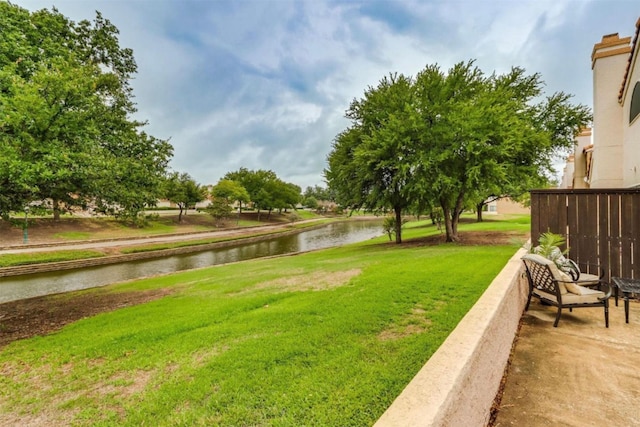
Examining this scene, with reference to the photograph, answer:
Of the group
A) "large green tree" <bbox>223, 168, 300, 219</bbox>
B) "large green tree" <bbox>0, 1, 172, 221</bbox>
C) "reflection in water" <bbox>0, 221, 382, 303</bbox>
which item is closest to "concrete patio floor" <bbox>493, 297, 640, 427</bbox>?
"large green tree" <bbox>0, 1, 172, 221</bbox>

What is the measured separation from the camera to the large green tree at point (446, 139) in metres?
11.5

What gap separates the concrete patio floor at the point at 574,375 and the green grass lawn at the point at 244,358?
2.67 ft

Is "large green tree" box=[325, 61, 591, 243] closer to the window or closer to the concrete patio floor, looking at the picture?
the window

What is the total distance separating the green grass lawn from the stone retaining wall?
0.72 m

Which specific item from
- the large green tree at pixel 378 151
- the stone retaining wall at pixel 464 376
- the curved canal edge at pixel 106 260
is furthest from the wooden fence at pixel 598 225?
the curved canal edge at pixel 106 260

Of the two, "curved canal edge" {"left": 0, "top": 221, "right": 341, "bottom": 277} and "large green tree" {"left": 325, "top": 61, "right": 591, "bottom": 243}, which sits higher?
"large green tree" {"left": 325, "top": 61, "right": 591, "bottom": 243}

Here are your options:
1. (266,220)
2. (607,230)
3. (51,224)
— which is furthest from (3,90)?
(266,220)

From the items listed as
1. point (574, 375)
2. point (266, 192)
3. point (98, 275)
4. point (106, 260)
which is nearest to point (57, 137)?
point (574, 375)

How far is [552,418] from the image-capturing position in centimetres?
209

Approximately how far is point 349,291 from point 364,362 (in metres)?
2.99

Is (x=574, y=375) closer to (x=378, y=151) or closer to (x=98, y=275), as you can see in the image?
(x=378, y=151)

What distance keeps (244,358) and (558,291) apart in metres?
4.09

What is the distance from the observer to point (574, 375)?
2592mm

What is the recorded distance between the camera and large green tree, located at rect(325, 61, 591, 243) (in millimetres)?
11508
